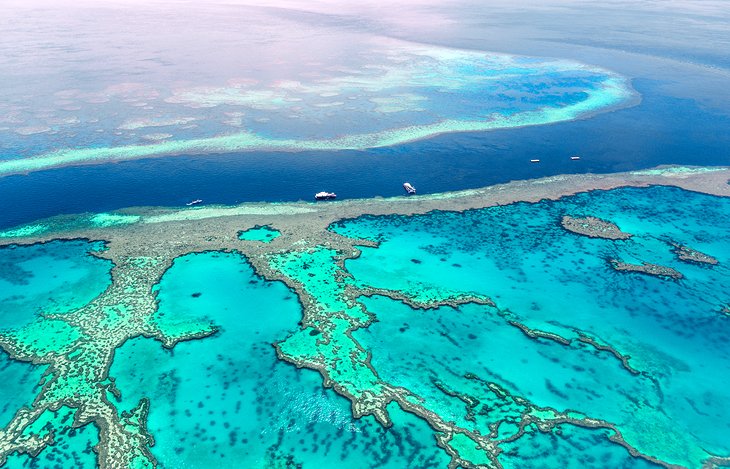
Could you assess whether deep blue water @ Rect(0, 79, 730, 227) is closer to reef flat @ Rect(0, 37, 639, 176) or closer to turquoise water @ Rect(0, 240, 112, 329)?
reef flat @ Rect(0, 37, 639, 176)

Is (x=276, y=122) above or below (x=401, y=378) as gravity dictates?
above

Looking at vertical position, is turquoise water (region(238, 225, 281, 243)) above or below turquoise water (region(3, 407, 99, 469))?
above

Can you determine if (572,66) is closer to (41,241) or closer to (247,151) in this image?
(247,151)

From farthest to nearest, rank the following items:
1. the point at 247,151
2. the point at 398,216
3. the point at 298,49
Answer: the point at 298,49, the point at 247,151, the point at 398,216

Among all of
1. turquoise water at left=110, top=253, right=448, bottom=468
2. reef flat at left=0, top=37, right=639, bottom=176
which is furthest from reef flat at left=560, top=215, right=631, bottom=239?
turquoise water at left=110, top=253, right=448, bottom=468

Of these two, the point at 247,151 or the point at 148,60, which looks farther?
the point at 148,60

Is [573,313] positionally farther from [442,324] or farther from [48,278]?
[48,278]

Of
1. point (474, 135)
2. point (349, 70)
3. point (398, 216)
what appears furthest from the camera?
point (349, 70)

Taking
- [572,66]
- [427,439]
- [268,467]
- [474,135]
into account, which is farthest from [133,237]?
[572,66]
